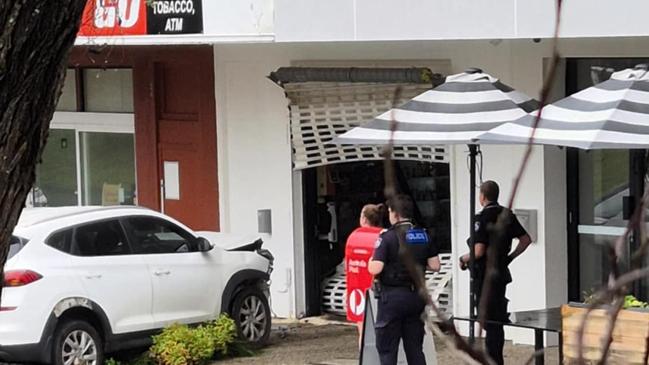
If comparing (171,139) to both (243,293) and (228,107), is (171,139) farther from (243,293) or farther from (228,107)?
(243,293)

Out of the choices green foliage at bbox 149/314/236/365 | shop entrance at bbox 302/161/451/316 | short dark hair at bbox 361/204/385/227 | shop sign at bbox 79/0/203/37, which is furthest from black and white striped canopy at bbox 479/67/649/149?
shop sign at bbox 79/0/203/37

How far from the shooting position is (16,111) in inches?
138

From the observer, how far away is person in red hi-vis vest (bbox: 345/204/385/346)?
11188mm

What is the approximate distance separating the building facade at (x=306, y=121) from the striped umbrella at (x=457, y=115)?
0.96 meters

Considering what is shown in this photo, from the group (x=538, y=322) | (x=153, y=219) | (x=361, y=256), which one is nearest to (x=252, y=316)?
Answer: (x=153, y=219)

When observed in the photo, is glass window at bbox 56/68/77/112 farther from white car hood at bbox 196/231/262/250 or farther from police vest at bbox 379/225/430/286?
police vest at bbox 379/225/430/286

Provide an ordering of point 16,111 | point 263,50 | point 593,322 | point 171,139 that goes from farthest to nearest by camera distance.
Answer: point 171,139, point 263,50, point 593,322, point 16,111

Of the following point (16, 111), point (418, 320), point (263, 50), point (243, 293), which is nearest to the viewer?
point (16, 111)

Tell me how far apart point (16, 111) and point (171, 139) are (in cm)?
1273

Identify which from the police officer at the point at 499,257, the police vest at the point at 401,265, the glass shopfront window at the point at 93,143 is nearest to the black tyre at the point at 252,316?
the police officer at the point at 499,257

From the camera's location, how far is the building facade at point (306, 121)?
12.3m

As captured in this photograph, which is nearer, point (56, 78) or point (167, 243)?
point (56, 78)

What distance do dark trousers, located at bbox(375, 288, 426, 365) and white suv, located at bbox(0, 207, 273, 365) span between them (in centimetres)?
297

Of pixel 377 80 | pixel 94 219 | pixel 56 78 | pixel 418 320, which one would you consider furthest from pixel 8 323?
pixel 56 78
